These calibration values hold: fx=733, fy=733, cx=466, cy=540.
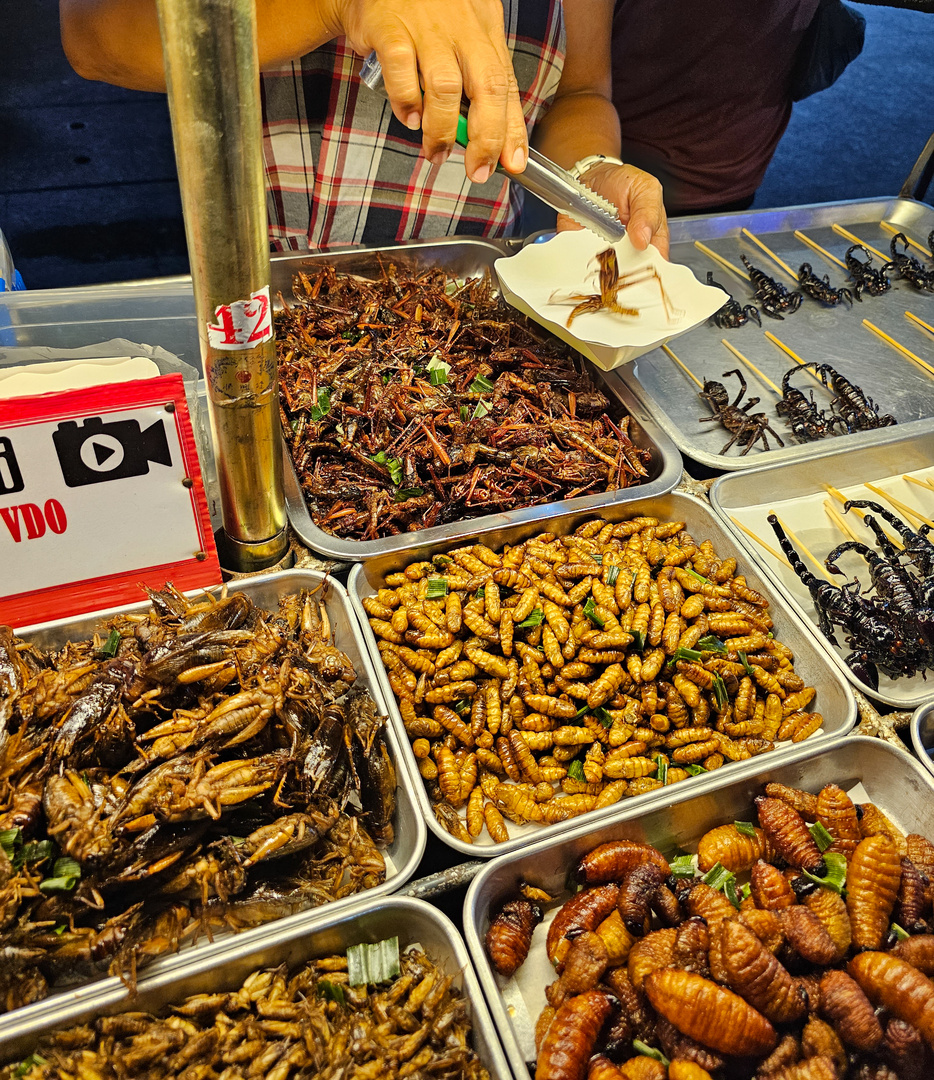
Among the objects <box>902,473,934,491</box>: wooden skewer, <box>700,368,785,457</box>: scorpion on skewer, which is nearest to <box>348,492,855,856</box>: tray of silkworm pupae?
<box>700,368,785,457</box>: scorpion on skewer

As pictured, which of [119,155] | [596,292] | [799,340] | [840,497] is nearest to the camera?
[840,497]

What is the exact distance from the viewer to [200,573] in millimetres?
2619

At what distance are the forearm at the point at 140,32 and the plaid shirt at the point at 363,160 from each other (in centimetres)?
73

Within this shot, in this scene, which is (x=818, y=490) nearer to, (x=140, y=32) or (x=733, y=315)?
(x=733, y=315)

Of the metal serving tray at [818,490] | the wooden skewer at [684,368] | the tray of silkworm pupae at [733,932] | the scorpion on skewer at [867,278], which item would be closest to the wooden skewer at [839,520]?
the metal serving tray at [818,490]

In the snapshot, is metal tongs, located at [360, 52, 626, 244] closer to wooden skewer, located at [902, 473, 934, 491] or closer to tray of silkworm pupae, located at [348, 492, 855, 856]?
tray of silkworm pupae, located at [348, 492, 855, 856]

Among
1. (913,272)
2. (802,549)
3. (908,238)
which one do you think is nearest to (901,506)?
(802,549)

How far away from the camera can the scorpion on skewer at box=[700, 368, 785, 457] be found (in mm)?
3930

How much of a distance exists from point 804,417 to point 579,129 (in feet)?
7.73

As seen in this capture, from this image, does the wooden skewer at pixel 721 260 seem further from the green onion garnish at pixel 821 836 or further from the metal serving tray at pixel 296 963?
the metal serving tray at pixel 296 963

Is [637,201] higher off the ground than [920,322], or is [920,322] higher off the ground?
[637,201]

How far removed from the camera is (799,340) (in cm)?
479

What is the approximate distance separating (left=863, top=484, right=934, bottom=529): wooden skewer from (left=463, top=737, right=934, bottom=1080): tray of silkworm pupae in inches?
65.5

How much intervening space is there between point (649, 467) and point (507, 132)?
5.28ft
